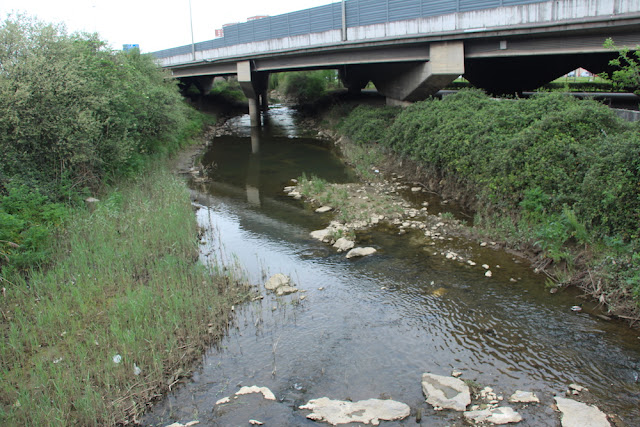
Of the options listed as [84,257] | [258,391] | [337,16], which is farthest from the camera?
[337,16]

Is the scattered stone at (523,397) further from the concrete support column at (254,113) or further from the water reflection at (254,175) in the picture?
the concrete support column at (254,113)

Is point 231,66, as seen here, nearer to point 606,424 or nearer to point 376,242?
point 376,242

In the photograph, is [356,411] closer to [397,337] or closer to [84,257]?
[397,337]

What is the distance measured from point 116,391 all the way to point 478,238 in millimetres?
9455

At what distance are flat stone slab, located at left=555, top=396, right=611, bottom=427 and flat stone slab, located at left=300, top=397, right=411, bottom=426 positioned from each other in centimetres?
207

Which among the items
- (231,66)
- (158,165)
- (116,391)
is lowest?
(116,391)

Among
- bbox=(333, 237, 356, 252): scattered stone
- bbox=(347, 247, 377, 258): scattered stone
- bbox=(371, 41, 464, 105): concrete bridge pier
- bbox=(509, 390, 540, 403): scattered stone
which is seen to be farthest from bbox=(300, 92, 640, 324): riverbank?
bbox=(371, 41, 464, 105): concrete bridge pier

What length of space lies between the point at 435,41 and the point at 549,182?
1352 centimetres

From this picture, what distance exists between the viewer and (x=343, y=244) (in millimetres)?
12320

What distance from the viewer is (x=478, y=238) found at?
40.3ft

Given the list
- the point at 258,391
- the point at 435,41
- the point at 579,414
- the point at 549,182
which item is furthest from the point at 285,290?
the point at 435,41

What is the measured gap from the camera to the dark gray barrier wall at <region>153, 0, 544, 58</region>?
21.6 metres

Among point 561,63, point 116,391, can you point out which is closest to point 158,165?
point 116,391

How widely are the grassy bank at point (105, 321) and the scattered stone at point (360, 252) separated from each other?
3119 millimetres
